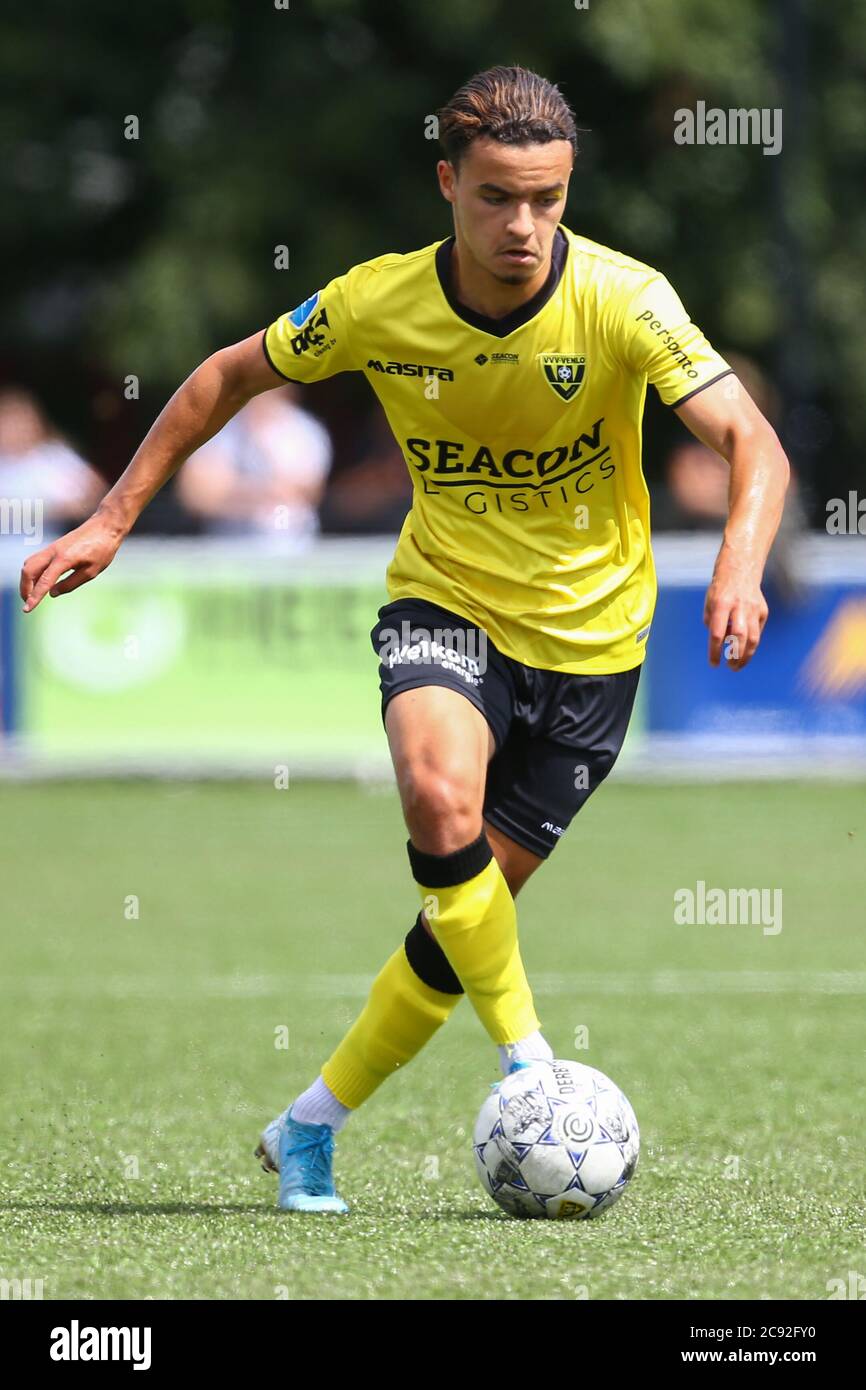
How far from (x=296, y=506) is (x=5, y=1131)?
362 inches

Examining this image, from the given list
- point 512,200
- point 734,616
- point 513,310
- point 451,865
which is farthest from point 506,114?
point 451,865

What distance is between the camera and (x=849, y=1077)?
683 centimetres

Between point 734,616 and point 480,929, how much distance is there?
94 cm

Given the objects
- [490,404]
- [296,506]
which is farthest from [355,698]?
[490,404]

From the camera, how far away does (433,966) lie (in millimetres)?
5395

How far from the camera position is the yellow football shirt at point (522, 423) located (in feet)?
17.0

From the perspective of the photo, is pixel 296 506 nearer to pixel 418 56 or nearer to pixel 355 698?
pixel 355 698

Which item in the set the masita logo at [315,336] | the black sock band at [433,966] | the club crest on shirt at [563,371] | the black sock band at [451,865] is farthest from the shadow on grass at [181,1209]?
the masita logo at [315,336]

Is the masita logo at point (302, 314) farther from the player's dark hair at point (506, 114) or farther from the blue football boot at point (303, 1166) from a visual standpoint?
the blue football boot at point (303, 1166)

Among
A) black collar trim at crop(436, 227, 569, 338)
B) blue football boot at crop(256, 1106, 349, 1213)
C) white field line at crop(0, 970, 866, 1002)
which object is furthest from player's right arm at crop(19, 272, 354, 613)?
white field line at crop(0, 970, 866, 1002)

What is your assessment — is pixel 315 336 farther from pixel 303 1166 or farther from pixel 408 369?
pixel 303 1166

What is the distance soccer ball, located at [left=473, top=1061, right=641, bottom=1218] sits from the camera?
4965 mm
